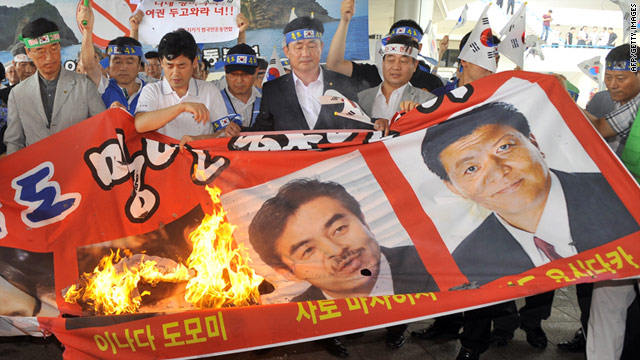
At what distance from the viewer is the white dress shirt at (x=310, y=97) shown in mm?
3518

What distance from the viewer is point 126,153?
3.09 m

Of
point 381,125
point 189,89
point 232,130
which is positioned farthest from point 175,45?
point 381,125

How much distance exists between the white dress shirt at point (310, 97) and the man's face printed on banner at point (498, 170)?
3.21 ft

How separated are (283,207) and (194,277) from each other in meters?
0.60

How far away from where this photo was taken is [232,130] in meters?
3.22

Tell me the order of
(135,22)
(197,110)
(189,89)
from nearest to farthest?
1. (197,110)
2. (189,89)
3. (135,22)

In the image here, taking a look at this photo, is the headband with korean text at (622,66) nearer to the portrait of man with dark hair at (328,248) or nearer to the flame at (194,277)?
the portrait of man with dark hair at (328,248)

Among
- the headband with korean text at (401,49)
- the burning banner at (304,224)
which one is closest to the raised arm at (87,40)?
the burning banner at (304,224)

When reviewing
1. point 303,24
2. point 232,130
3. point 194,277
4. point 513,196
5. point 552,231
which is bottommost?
point 194,277

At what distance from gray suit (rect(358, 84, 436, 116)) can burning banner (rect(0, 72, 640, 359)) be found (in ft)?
1.90

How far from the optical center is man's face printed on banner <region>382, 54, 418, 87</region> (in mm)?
3590

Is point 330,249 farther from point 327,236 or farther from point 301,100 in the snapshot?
point 301,100

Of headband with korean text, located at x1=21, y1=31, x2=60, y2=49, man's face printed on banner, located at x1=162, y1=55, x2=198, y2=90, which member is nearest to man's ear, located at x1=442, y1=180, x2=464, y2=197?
man's face printed on banner, located at x1=162, y1=55, x2=198, y2=90

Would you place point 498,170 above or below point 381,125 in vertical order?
below
